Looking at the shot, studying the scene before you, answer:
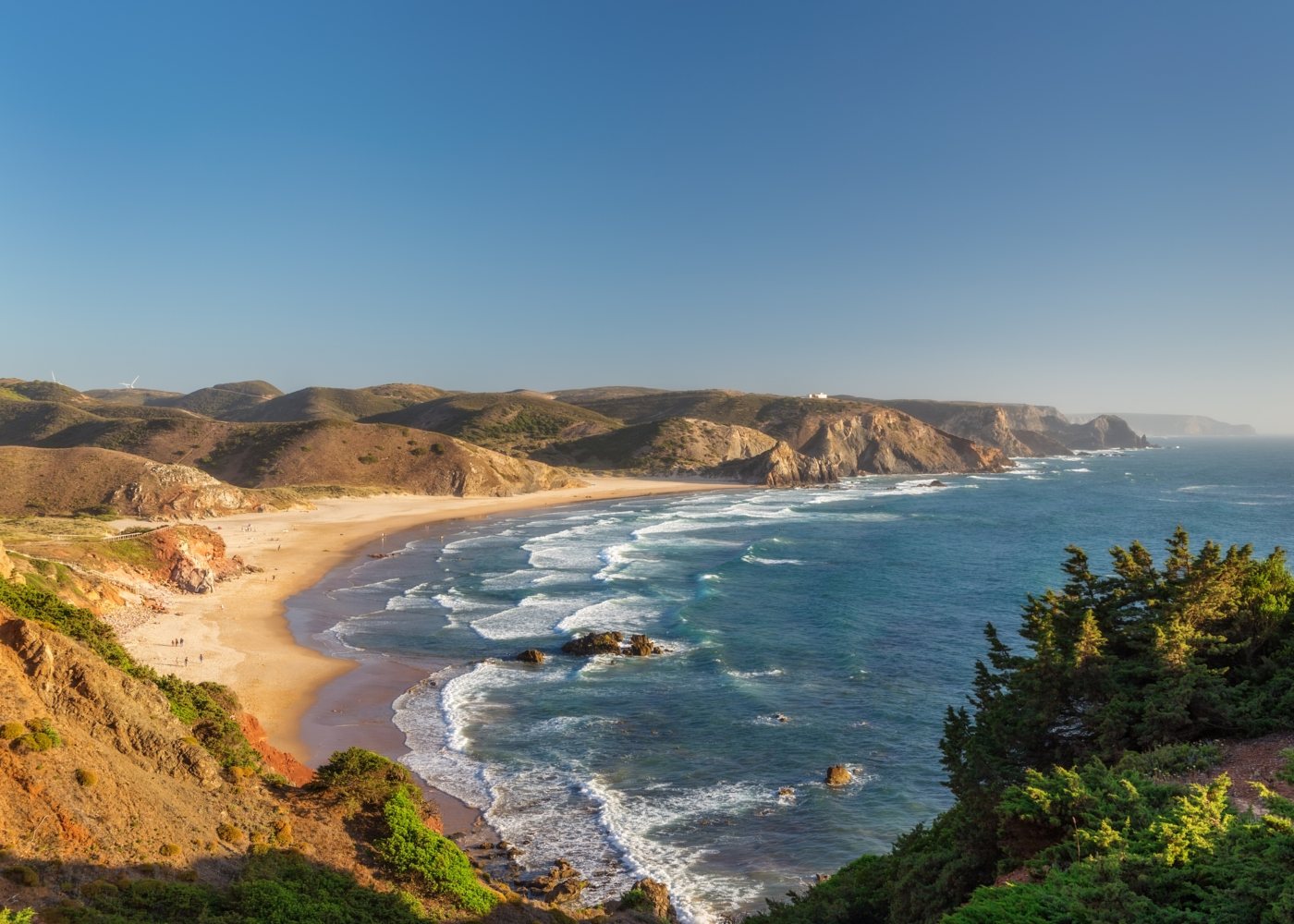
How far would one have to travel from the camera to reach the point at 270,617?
160 feet

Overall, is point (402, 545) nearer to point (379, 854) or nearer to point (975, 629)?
point (975, 629)

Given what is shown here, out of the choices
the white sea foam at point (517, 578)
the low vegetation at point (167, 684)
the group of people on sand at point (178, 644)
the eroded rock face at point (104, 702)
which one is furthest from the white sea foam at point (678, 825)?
the white sea foam at point (517, 578)

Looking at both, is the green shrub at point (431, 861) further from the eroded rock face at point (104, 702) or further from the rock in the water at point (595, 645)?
the rock in the water at point (595, 645)

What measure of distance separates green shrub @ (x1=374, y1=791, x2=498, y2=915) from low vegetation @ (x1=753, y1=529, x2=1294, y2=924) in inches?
261

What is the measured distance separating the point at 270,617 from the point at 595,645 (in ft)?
69.8

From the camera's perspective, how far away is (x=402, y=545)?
251 feet

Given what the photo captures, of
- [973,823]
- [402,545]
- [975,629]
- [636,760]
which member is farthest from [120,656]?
[402,545]

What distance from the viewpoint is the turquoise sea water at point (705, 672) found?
25.0m

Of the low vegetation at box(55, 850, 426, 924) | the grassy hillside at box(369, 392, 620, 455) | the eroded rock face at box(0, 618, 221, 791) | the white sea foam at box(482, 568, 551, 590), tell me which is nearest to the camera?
the low vegetation at box(55, 850, 426, 924)

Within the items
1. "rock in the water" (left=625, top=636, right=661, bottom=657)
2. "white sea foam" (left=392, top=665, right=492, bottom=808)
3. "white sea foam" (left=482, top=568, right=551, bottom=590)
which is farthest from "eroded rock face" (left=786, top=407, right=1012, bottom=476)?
"white sea foam" (left=392, top=665, right=492, bottom=808)

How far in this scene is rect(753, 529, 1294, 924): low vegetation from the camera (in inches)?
396

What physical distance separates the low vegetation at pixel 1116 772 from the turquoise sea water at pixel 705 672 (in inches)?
307

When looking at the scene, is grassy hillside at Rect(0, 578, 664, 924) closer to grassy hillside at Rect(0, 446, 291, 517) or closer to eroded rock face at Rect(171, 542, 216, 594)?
eroded rock face at Rect(171, 542, 216, 594)

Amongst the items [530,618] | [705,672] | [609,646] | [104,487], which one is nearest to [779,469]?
[530,618]
